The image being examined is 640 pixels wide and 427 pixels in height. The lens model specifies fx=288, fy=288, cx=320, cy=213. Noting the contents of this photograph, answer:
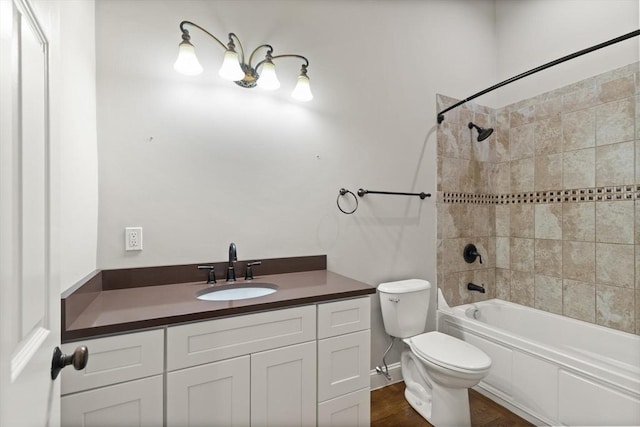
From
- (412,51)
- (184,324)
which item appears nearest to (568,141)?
(412,51)

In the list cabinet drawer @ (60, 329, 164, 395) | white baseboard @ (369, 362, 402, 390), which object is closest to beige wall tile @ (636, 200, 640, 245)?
white baseboard @ (369, 362, 402, 390)

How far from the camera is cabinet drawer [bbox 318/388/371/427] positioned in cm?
135

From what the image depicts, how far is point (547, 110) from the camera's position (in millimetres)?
2305

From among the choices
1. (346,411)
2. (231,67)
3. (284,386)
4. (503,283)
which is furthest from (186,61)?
(503,283)

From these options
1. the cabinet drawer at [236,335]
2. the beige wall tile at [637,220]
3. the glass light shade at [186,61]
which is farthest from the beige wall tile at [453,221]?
the glass light shade at [186,61]

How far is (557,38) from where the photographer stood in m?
2.28

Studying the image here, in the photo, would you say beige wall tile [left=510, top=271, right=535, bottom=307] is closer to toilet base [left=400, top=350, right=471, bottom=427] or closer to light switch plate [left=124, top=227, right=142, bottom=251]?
toilet base [left=400, top=350, right=471, bottom=427]

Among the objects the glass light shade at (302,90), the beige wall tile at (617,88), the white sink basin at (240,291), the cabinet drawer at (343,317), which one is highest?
the beige wall tile at (617,88)

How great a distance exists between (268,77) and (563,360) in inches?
88.0

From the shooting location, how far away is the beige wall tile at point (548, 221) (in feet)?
7.32

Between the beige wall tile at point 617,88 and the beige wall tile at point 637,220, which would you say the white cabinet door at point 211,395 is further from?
the beige wall tile at point 617,88

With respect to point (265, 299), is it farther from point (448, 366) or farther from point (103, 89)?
point (103, 89)

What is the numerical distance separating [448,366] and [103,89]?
2.22 metres

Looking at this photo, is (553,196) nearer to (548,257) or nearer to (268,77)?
(548,257)
